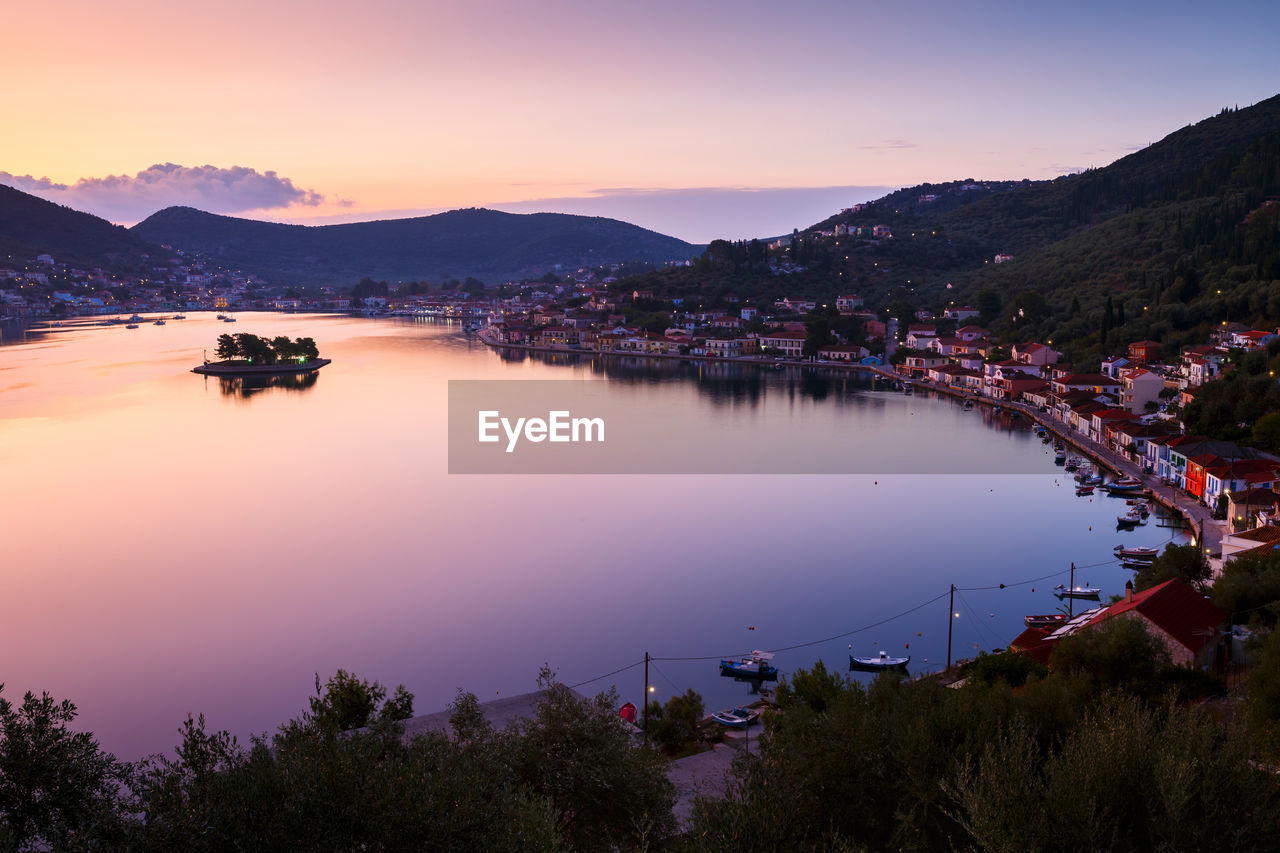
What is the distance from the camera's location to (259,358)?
90.0 feet

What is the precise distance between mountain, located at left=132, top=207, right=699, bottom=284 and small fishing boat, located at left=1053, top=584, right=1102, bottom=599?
8750 centimetres

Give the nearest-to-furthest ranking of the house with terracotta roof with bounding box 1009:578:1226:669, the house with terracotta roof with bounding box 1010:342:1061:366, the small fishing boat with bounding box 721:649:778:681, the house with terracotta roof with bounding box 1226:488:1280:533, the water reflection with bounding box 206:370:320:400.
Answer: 1. the house with terracotta roof with bounding box 1009:578:1226:669
2. the small fishing boat with bounding box 721:649:778:681
3. the house with terracotta roof with bounding box 1226:488:1280:533
4. the house with terracotta roof with bounding box 1010:342:1061:366
5. the water reflection with bounding box 206:370:320:400

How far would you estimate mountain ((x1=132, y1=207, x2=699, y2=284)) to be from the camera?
95.2 metres

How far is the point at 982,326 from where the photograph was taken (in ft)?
98.8

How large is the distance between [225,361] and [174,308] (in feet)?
122

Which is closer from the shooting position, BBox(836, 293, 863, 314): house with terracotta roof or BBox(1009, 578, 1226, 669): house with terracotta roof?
BBox(1009, 578, 1226, 669): house with terracotta roof

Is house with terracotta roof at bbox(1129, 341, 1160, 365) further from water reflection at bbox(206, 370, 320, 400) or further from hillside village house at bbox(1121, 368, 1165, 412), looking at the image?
water reflection at bbox(206, 370, 320, 400)

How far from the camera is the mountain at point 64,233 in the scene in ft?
221

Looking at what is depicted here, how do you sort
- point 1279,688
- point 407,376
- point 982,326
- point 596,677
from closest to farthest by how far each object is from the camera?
point 1279,688
point 596,677
point 407,376
point 982,326

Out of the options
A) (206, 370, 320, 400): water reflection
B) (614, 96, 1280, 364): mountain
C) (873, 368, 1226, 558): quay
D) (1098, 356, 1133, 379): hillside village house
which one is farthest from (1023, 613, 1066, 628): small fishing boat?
(206, 370, 320, 400): water reflection

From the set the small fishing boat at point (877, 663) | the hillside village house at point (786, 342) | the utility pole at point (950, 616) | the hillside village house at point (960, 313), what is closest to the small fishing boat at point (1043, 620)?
the utility pole at point (950, 616)

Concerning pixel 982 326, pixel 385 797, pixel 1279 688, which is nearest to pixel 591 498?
pixel 1279 688

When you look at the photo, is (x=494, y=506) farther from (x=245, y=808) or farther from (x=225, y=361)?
(x=225, y=361)

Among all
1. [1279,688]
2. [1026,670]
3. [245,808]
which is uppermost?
[245,808]
